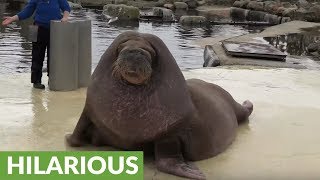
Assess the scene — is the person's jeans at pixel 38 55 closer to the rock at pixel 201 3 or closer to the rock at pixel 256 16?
the rock at pixel 256 16

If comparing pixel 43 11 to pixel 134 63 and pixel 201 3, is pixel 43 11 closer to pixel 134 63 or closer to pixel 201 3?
pixel 134 63

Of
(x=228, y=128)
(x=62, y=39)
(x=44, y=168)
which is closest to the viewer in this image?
(x=44, y=168)

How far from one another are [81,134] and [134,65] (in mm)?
898

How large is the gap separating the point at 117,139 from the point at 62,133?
0.87 meters

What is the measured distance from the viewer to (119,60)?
3924mm

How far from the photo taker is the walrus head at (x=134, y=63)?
153 inches

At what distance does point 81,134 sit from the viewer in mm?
4473

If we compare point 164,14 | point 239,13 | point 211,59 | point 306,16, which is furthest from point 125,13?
point 211,59

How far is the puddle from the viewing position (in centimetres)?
1560

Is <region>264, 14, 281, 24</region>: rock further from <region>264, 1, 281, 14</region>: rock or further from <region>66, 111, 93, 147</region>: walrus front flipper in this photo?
<region>66, 111, 93, 147</region>: walrus front flipper

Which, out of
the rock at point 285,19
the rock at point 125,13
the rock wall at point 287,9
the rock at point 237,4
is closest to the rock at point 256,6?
the rock wall at point 287,9

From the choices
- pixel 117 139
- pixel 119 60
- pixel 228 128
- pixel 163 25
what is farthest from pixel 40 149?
pixel 163 25

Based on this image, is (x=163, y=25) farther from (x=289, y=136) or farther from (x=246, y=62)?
(x=289, y=136)

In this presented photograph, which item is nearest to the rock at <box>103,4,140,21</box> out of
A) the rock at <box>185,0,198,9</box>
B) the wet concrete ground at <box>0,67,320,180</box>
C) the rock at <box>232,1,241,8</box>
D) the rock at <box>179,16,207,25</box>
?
the rock at <box>179,16,207,25</box>
